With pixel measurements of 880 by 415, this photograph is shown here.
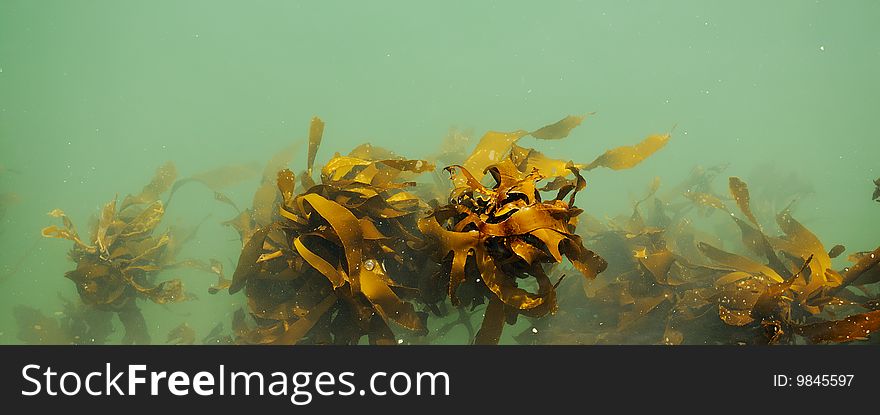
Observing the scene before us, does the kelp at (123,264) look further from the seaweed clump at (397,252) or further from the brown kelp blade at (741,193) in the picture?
the brown kelp blade at (741,193)

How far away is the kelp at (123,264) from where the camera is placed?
1680 millimetres

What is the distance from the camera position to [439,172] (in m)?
1.96

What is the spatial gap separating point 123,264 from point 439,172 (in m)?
1.26

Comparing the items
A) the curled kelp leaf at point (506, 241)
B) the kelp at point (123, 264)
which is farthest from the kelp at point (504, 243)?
the kelp at point (123, 264)

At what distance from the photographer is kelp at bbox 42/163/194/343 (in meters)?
1.68

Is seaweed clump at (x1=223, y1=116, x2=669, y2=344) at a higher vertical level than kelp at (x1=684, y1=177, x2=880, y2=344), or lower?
higher

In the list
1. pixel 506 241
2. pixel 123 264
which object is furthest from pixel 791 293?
pixel 123 264

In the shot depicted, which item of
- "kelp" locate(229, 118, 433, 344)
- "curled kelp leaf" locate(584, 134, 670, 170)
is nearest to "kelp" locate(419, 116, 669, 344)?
"kelp" locate(229, 118, 433, 344)

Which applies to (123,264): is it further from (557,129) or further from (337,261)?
(557,129)

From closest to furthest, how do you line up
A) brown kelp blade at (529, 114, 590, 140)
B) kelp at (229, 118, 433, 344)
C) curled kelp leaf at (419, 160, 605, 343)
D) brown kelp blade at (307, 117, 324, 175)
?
curled kelp leaf at (419, 160, 605, 343), kelp at (229, 118, 433, 344), brown kelp blade at (307, 117, 324, 175), brown kelp blade at (529, 114, 590, 140)

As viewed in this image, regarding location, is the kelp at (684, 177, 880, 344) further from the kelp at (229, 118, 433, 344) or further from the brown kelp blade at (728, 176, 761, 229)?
the kelp at (229, 118, 433, 344)

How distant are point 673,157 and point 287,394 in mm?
2211

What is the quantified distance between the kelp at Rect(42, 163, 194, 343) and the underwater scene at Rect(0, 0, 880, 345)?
11mm

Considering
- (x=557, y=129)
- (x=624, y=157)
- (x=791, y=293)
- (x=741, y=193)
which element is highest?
(x=557, y=129)
